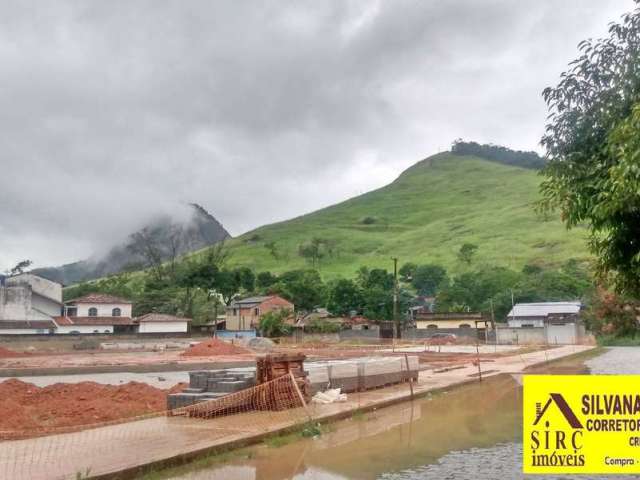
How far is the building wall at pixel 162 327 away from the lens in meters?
68.4

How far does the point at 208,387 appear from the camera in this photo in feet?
51.3

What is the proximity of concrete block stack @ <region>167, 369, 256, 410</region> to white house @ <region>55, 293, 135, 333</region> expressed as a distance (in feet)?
179

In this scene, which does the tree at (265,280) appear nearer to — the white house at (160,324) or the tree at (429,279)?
the tree at (429,279)

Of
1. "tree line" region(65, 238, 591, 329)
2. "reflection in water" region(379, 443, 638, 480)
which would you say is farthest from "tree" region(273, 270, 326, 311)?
"reflection in water" region(379, 443, 638, 480)

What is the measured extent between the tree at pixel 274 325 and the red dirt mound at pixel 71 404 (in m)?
48.7

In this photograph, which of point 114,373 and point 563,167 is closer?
point 563,167

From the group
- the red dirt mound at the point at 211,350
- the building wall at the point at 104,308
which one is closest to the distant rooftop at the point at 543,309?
the red dirt mound at the point at 211,350

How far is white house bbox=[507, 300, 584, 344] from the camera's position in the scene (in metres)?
64.6

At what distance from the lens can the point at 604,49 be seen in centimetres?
647

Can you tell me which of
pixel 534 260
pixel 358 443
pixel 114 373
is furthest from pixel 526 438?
pixel 534 260

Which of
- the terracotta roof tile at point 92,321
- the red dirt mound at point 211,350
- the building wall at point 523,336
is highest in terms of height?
the terracotta roof tile at point 92,321

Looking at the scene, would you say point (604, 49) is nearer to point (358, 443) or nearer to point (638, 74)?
point (638, 74)

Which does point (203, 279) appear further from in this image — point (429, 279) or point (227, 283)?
→ point (429, 279)

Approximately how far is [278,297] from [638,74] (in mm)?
81040
